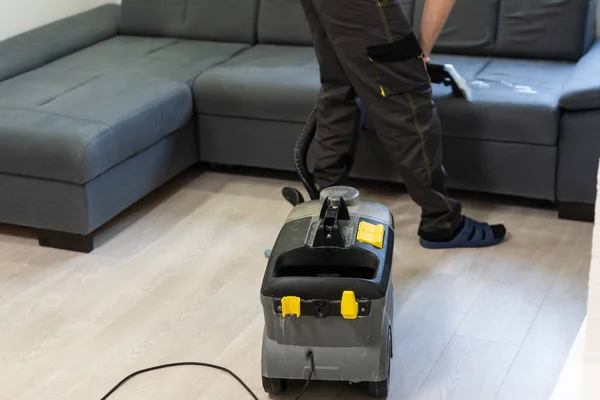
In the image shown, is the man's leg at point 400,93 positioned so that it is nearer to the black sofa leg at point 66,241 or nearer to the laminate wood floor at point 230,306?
the laminate wood floor at point 230,306

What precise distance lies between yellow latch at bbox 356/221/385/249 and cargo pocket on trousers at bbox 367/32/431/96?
2.00 ft

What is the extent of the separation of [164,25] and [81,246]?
1.46 metres

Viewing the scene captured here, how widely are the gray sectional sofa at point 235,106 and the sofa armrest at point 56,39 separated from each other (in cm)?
1

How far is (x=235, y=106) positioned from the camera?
10.8ft

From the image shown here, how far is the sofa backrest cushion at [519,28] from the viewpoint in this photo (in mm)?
3256

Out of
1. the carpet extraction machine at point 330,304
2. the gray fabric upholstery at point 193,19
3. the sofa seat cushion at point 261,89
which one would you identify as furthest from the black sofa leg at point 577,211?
the gray fabric upholstery at point 193,19

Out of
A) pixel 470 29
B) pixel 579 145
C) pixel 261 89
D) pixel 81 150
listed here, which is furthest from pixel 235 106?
pixel 579 145

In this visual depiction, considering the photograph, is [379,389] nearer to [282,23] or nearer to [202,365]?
[202,365]

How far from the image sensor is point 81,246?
2906 mm

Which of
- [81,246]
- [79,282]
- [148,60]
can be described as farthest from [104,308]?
[148,60]

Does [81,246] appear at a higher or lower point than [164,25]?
lower

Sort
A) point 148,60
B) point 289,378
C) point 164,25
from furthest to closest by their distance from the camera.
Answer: point 164,25 < point 148,60 < point 289,378

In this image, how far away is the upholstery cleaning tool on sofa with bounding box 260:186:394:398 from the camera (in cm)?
195

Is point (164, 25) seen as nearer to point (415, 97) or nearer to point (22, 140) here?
point (22, 140)
